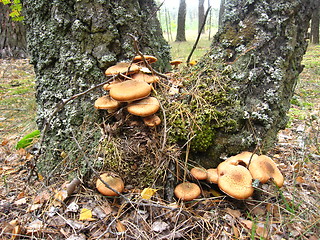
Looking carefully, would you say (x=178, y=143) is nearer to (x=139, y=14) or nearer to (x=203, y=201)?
(x=203, y=201)

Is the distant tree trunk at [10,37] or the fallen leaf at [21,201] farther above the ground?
the distant tree trunk at [10,37]

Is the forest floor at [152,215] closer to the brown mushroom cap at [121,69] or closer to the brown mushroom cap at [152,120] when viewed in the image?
the brown mushroom cap at [152,120]

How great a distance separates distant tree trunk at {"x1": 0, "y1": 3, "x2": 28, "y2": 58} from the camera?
286 inches

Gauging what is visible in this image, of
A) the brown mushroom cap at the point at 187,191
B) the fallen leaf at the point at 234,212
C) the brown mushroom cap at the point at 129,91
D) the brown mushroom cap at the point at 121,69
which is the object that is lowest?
the fallen leaf at the point at 234,212

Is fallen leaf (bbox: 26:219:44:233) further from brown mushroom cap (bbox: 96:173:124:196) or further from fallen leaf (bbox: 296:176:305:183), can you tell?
fallen leaf (bbox: 296:176:305:183)

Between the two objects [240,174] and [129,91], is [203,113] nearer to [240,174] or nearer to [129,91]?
[240,174]

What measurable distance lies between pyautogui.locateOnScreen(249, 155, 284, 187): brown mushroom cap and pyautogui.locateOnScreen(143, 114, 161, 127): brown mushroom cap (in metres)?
0.95

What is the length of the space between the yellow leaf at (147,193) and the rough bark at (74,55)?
59 cm

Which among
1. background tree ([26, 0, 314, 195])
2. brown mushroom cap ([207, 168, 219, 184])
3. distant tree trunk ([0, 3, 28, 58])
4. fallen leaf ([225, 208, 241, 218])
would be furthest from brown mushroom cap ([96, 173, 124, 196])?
distant tree trunk ([0, 3, 28, 58])

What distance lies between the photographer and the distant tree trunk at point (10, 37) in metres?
7.26

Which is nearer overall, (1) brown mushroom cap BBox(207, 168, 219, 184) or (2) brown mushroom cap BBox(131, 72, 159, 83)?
(1) brown mushroom cap BBox(207, 168, 219, 184)

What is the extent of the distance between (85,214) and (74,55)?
1.58 m

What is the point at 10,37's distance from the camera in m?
7.55

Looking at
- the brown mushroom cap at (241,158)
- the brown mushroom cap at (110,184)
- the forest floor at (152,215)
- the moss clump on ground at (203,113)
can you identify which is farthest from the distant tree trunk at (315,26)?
the brown mushroom cap at (110,184)
